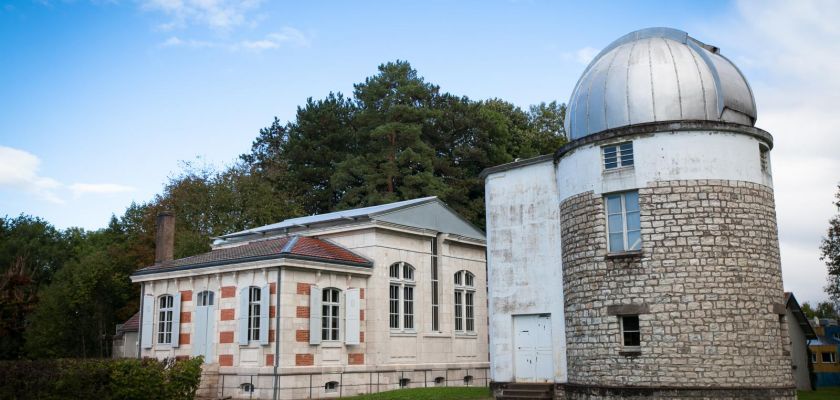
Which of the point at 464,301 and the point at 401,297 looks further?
the point at 464,301

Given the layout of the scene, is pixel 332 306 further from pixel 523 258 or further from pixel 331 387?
pixel 523 258

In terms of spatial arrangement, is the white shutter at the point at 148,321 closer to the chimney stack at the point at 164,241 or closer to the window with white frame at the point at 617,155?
the chimney stack at the point at 164,241

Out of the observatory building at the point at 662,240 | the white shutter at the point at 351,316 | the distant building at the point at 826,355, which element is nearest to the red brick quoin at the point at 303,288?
the white shutter at the point at 351,316

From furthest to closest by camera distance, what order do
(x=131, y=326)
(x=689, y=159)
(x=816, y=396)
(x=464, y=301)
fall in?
1. (x=131, y=326)
2. (x=464, y=301)
3. (x=816, y=396)
4. (x=689, y=159)

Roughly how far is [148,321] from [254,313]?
19.0ft

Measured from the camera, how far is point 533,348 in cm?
2133

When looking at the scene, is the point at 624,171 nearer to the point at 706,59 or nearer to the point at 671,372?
the point at 706,59

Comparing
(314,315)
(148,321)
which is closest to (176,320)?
(148,321)

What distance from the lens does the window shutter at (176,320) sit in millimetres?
26109

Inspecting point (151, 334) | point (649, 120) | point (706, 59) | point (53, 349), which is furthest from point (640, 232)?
point (53, 349)

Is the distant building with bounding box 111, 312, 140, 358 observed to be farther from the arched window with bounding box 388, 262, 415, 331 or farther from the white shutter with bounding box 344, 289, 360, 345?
the arched window with bounding box 388, 262, 415, 331

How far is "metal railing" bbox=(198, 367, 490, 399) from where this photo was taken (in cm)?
2305

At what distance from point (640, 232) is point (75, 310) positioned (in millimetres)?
31385

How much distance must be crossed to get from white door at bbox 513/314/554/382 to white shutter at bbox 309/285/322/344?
6.64 m
